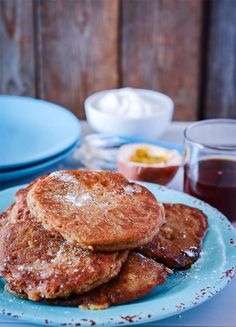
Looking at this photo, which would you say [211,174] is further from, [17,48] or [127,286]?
[17,48]

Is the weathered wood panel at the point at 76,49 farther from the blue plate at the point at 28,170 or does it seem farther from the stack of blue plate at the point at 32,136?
the blue plate at the point at 28,170

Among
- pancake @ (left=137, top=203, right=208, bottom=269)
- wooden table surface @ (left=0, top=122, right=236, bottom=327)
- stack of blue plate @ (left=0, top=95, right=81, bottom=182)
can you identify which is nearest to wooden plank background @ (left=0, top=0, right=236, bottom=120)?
stack of blue plate @ (left=0, top=95, right=81, bottom=182)

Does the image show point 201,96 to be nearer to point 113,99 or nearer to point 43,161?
point 113,99

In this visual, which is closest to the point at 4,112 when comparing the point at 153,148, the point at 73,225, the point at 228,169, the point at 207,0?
the point at 153,148

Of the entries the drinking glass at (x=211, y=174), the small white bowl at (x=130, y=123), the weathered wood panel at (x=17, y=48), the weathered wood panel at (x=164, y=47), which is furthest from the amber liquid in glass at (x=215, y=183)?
the weathered wood panel at (x=17, y=48)

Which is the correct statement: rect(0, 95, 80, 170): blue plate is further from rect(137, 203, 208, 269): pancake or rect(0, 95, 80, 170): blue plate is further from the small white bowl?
rect(137, 203, 208, 269): pancake
